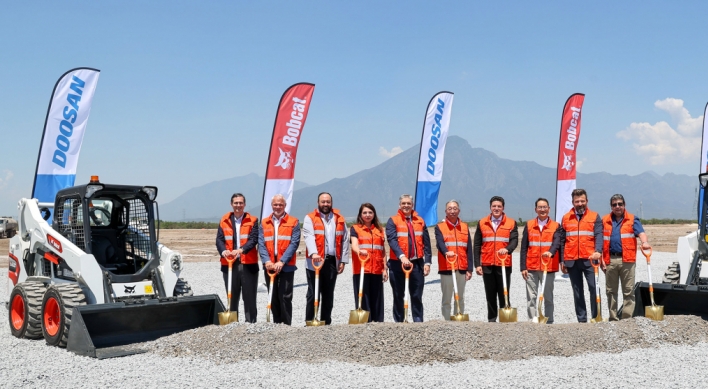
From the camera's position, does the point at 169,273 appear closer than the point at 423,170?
Yes

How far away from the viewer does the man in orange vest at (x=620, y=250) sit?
7793 mm

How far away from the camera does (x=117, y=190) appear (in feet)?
25.6

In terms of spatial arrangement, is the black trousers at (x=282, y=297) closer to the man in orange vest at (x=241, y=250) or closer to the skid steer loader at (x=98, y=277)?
the man in orange vest at (x=241, y=250)

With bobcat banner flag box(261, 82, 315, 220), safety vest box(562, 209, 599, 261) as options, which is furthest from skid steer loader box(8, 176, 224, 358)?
safety vest box(562, 209, 599, 261)

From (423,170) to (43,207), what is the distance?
8.11m

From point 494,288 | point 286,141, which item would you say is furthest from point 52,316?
point 286,141

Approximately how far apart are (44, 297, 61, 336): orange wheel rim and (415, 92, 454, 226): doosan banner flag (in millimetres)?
8306

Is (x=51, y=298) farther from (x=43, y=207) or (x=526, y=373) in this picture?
(x=526, y=373)

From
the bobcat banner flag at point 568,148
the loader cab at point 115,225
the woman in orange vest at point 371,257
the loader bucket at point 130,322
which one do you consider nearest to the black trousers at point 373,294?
the woman in orange vest at point 371,257

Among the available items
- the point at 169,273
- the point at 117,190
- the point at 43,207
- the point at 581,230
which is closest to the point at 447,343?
the point at 581,230

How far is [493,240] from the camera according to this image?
773 cm

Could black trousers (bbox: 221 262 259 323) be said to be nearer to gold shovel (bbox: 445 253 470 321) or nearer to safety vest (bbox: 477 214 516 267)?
gold shovel (bbox: 445 253 470 321)

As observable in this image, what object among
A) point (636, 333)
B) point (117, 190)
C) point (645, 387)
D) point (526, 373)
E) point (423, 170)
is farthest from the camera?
point (423, 170)

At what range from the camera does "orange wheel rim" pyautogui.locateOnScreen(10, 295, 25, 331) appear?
7.92 m
